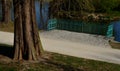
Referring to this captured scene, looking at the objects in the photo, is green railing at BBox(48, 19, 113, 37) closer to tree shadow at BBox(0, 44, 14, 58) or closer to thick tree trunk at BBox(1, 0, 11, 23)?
thick tree trunk at BBox(1, 0, 11, 23)

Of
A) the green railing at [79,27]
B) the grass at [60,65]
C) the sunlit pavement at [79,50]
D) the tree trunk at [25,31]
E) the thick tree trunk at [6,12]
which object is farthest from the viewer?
the thick tree trunk at [6,12]

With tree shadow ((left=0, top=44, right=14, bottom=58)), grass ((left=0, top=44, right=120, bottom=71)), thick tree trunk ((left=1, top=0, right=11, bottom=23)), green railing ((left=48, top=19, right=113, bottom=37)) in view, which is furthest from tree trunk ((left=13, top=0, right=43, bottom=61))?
thick tree trunk ((left=1, top=0, right=11, bottom=23))

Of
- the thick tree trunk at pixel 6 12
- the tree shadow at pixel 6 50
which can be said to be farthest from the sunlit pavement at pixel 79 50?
the thick tree trunk at pixel 6 12

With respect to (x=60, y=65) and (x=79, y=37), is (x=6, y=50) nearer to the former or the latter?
(x=60, y=65)

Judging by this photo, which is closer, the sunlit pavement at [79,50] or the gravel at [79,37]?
the sunlit pavement at [79,50]

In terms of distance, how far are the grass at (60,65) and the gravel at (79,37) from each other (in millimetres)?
4108

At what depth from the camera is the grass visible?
12492 mm

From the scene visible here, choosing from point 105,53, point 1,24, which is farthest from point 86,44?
point 1,24

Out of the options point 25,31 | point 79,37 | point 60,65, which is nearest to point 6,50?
point 25,31

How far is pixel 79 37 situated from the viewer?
778 inches

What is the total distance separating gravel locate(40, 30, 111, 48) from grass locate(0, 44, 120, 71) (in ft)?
13.5

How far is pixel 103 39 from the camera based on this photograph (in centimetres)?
1970

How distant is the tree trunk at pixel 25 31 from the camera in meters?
13.2

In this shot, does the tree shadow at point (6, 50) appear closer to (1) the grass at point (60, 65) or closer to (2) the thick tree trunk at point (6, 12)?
(1) the grass at point (60, 65)
